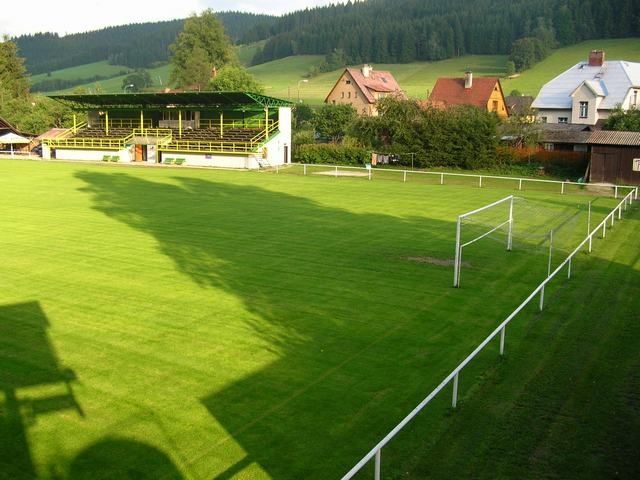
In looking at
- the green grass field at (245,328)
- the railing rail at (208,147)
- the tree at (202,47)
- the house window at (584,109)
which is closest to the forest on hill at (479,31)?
the tree at (202,47)

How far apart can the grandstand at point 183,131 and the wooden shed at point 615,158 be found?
2669 centimetres

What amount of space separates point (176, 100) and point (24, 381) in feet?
179

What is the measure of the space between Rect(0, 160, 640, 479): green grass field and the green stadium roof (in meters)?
28.4

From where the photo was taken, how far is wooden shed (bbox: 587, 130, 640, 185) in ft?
145

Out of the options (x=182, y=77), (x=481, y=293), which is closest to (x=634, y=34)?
(x=182, y=77)

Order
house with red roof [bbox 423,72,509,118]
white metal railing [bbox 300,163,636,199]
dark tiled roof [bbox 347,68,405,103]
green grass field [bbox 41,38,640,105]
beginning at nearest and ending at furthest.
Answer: white metal railing [bbox 300,163,636,199] → house with red roof [bbox 423,72,509,118] → dark tiled roof [bbox 347,68,405,103] → green grass field [bbox 41,38,640,105]

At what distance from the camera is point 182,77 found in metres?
114

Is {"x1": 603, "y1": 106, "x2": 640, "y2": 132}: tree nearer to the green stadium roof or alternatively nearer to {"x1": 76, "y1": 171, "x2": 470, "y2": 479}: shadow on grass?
the green stadium roof

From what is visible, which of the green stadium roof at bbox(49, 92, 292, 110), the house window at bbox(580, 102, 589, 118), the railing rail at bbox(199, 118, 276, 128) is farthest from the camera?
the house window at bbox(580, 102, 589, 118)

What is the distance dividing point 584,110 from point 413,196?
1563 inches

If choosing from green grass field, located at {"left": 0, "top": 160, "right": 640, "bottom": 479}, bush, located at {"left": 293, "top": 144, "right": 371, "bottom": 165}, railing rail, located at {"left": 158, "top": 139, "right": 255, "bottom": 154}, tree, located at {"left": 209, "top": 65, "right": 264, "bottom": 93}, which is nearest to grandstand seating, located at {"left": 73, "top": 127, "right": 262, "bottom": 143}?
railing rail, located at {"left": 158, "top": 139, "right": 255, "bottom": 154}

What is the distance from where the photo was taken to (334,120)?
7156cm

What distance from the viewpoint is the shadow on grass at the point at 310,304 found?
35.9ft

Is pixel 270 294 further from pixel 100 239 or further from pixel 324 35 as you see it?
pixel 324 35
